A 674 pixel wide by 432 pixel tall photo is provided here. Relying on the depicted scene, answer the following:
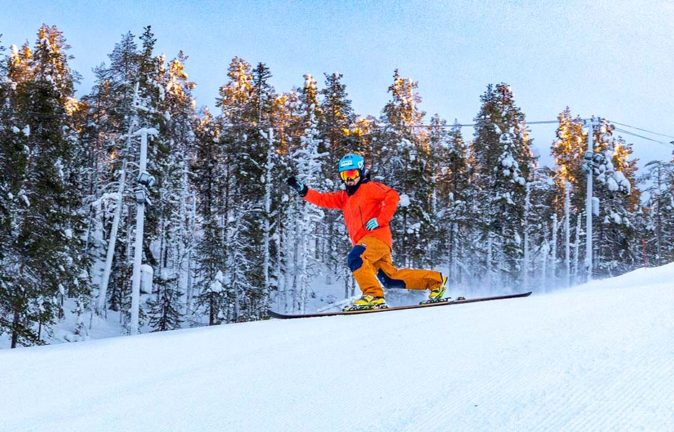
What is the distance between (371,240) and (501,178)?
27.0 metres

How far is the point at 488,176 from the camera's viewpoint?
33938 millimetres

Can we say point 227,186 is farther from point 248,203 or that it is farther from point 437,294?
point 437,294

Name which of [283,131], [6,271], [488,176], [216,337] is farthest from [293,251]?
[216,337]

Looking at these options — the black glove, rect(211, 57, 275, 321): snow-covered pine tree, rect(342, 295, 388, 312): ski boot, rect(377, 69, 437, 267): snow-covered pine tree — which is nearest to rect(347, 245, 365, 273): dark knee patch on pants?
rect(342, 295, 388, 312): ski boot

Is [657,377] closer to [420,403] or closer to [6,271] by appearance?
[420,403]

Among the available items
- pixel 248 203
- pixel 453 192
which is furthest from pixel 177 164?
pixel 453 192

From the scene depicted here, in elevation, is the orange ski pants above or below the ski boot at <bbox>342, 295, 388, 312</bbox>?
above

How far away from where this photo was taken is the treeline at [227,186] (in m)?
18.3

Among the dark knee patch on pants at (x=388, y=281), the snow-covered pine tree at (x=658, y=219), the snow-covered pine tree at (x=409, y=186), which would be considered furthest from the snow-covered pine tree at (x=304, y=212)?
the snow-covered pine tree at (x=658, y=219)

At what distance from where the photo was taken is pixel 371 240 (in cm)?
696

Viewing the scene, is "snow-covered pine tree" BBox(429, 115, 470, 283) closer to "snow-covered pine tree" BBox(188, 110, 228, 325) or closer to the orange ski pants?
"snow-covered pine tree" BBox(188, 110, 228, 325)

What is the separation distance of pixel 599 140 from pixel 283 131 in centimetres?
2342

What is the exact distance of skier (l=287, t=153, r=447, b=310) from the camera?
22.6 feet

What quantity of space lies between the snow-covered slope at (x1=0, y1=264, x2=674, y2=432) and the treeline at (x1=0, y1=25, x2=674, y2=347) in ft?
43.1
